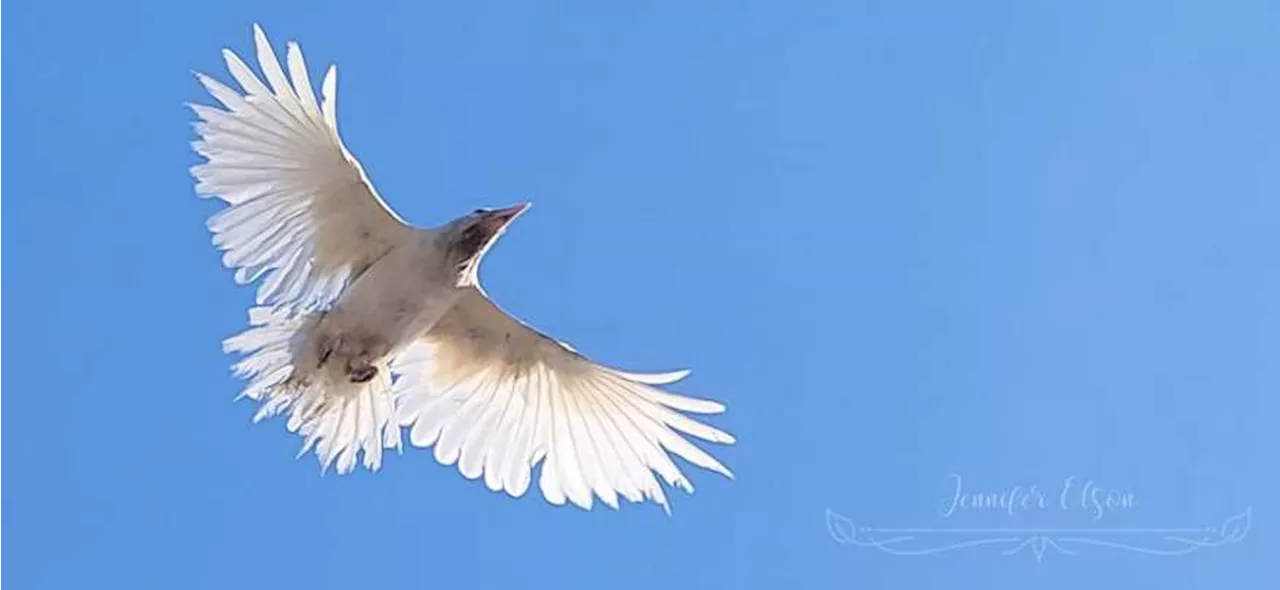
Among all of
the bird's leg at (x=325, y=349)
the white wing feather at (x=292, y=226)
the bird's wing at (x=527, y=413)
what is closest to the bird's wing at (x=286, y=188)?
the white wing feather at (x=292, y=226)

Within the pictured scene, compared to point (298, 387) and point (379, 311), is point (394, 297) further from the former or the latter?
point (298, 387)

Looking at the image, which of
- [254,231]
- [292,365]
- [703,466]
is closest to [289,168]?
[254,231]

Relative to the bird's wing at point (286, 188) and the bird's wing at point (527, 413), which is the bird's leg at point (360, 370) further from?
the bird's wing at point (527, 413)

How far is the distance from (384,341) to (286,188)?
0.72 metres

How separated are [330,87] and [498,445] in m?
2.10

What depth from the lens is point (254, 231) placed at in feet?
28.2

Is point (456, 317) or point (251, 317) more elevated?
point (456, 317)

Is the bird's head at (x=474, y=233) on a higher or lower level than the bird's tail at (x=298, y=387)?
higher

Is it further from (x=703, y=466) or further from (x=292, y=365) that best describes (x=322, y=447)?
(x=703, y=466)

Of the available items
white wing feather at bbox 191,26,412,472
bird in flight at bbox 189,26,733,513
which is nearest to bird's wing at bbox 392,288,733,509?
bird in flight at bbox 189,26,733,513

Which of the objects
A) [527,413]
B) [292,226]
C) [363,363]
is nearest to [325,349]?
[363,363]

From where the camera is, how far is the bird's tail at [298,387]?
29.0ft

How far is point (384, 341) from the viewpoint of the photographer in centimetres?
877

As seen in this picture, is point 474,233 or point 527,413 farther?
point 527,413
